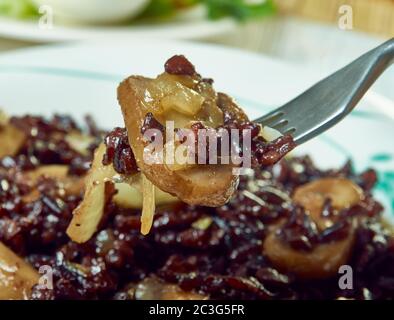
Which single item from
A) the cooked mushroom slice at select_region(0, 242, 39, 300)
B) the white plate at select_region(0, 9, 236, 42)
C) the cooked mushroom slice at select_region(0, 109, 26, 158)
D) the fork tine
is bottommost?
the cooked mushroom slice at select_region(0, 242, 39, 300)

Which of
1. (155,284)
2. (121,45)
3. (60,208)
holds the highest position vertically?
(121,45)

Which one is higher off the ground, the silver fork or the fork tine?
the silver fork

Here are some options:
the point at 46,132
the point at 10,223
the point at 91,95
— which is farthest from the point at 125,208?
the point at 91,95

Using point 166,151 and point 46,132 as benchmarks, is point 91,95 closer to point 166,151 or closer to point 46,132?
point 46,132

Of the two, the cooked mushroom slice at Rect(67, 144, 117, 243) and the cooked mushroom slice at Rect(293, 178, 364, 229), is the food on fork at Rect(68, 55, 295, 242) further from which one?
the cooked mushroom slice at Rect(293, 178, 364, 229)

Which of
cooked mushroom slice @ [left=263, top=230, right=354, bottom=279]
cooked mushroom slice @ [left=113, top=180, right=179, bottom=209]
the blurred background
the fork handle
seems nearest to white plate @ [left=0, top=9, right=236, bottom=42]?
the blurred background
